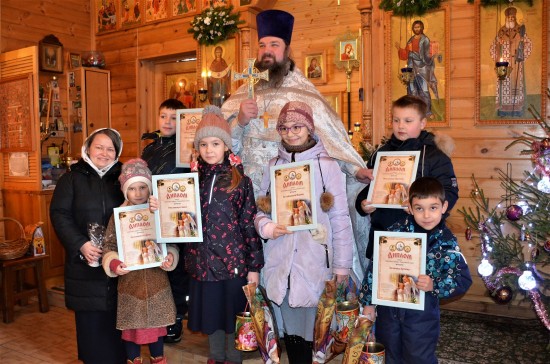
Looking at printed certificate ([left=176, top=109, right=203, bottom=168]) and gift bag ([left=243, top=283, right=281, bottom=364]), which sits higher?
printed certificate ([left=176, top=109, right=203, bottom=168])

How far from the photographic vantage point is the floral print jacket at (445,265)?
2414mm

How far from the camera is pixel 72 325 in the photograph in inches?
198

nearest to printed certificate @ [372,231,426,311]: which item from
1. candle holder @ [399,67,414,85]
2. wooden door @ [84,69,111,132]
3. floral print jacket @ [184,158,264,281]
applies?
floral print jacket @ [184,158,264,281]

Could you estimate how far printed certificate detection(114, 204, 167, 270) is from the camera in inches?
110

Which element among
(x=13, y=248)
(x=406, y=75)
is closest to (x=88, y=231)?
(x=13, y=248)

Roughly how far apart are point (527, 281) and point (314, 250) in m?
1.36

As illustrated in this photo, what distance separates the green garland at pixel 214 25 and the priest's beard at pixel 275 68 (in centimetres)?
311

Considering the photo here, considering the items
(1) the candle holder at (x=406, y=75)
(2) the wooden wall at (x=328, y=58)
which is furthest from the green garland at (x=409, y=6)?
(1) the candle holder at (x=406, y=75)

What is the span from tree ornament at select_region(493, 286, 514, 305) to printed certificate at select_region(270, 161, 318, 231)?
1427 mm

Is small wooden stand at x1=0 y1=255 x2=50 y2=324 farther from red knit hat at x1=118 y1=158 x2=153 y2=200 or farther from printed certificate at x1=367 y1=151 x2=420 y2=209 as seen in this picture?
printed certificate at x1=367 y1=151 x2=420 y2=209

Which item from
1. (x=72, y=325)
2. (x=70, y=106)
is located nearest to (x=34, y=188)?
(x=70, y=106)

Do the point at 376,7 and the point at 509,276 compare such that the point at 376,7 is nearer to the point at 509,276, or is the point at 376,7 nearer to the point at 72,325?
the point at 509,276

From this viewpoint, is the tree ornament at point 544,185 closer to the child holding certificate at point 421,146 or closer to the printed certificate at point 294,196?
the child holding certificate at point 421,146

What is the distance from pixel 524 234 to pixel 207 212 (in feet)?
6.54
